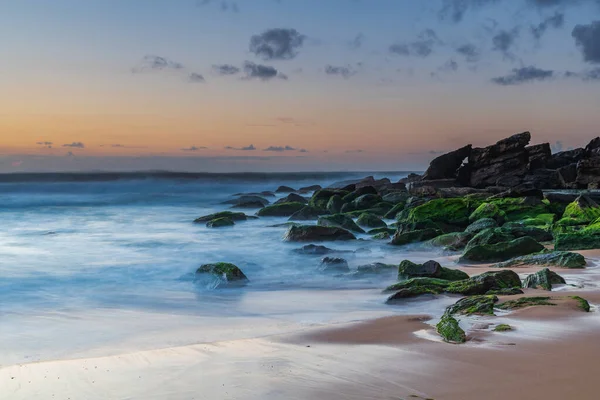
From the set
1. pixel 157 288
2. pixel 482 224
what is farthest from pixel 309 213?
pixel 157 288

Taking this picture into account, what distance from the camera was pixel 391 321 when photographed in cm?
633

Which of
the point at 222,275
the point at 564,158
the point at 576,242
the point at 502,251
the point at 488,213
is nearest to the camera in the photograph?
the point at 222,275

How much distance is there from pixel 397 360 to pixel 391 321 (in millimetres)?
1463

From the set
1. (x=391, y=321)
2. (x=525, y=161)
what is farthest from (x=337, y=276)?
(x=525, y=161)

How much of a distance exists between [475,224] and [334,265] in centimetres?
481

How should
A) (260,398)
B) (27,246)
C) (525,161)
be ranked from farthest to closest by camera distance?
(525,161) < (27,246) < (260,398)

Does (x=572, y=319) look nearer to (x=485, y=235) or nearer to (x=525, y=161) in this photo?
(x=485, y=235)

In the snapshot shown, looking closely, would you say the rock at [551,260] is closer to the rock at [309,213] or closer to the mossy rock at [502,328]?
the mossy rock at [502,328]

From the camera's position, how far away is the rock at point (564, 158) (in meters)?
29.5

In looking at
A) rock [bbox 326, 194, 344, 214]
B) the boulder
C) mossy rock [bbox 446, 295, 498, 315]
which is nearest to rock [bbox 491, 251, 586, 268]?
mossy rock [bbox 446, 295, 498, 315]

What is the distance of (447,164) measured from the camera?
27.5m

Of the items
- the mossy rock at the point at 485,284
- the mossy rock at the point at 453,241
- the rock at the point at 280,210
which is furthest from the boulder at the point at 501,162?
the mossy rock at the point at 485,284

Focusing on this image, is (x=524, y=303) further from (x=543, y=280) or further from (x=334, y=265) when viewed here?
(x=334, y=265)

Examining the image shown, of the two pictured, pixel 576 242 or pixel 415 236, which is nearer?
pixel 576 242
